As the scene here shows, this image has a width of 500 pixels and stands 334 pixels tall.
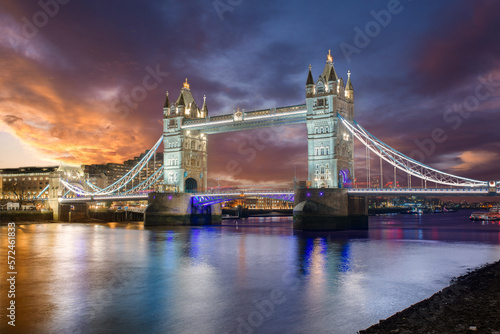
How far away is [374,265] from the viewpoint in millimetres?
22625

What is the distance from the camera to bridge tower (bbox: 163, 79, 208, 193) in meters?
57.2

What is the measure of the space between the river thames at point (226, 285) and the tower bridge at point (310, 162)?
964cm

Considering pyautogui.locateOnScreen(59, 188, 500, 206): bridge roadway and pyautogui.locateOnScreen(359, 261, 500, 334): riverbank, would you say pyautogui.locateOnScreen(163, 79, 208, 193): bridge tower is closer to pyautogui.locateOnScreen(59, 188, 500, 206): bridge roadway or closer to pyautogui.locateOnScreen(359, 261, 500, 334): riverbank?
pyautogui.locateOnScreen(59, 188, 500, 206): bridge roadway

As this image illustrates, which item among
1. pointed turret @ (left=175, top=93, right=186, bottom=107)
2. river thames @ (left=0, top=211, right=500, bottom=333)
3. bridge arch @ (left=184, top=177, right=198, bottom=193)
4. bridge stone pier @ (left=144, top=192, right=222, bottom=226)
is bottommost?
river thames @ (left=0, top=211, right=500, bottom=333)

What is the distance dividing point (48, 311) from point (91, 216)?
2941 inches

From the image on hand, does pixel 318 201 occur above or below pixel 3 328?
above

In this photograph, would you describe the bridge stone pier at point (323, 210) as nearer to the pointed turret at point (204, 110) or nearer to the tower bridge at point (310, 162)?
the tower bridge at point (310, 162)

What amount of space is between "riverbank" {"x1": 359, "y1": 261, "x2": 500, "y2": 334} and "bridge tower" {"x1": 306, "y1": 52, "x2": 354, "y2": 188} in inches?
1129

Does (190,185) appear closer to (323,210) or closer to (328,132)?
(328,132)

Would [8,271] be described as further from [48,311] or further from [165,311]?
[165,311]

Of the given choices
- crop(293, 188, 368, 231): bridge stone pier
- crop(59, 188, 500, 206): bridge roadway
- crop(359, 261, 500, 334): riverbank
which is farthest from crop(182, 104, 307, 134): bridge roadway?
crop(359, 261, 500, 334): riverbank

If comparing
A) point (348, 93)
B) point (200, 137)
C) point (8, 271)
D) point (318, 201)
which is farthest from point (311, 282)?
point (200, 137)

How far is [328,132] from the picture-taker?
44.4 m

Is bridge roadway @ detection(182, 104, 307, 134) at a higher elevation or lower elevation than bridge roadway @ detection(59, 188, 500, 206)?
higher
